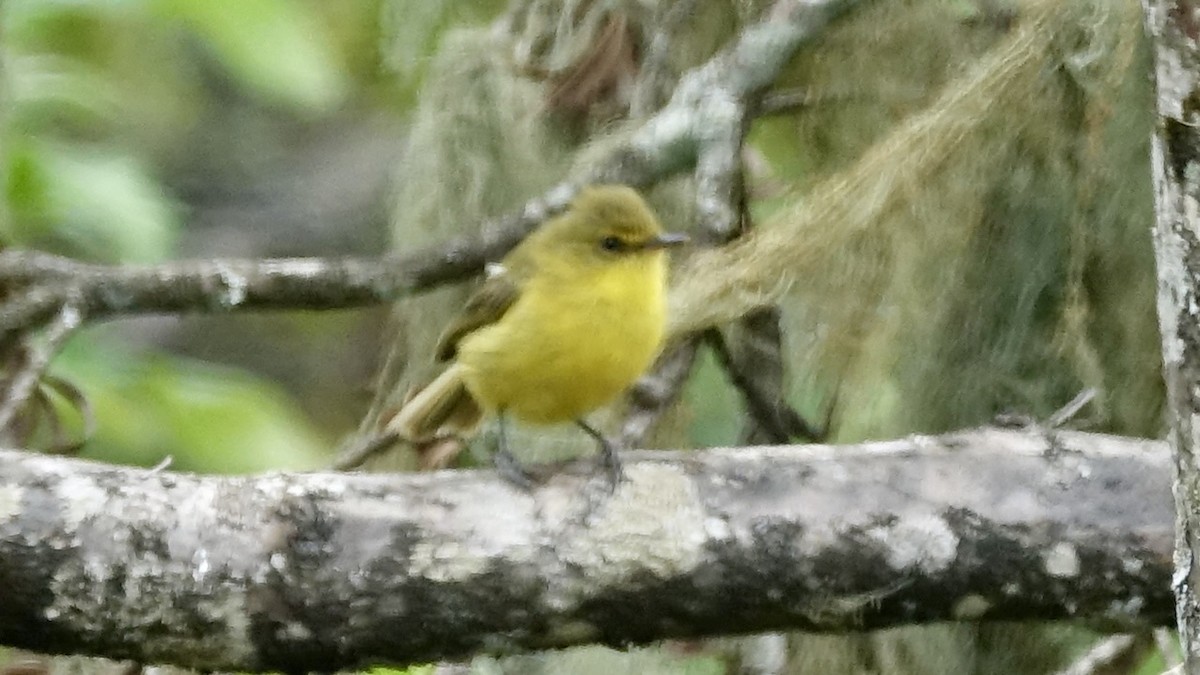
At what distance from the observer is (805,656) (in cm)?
280

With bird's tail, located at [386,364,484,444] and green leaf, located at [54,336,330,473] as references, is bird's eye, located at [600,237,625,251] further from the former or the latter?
green leaf, located at [54,336,330,473]

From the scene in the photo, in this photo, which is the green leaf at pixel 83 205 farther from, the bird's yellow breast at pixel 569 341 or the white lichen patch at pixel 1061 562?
the white lichen patch at pixel 1061 562

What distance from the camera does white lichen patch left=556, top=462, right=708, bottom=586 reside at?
1.99m

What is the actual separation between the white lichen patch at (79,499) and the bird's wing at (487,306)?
0.93 metres

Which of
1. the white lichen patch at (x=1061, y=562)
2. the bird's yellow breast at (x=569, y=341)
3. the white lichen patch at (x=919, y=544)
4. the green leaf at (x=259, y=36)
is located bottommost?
the white lichen patch at (x=1061, y=562)

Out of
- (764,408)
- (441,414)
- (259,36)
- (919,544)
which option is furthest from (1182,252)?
(259,36)

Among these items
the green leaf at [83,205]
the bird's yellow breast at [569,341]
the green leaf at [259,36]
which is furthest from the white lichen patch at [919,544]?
the green leaf at [259,36]

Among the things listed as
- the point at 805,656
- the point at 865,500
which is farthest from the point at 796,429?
the point at 865,500

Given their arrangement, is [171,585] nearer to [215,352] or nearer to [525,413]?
[525,413]

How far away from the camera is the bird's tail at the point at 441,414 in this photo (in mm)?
2822

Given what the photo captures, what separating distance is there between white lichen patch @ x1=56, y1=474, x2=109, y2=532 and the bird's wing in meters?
0.93

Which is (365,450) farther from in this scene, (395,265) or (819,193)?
(819,193)

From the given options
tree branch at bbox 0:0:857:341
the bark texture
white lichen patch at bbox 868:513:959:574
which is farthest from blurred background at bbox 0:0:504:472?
the bark texture

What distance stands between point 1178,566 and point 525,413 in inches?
50.6
